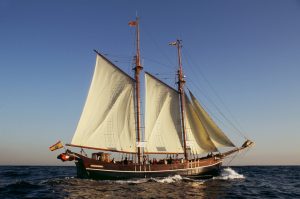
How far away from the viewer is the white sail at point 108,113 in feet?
136

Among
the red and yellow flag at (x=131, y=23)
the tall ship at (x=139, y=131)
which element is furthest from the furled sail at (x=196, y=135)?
the red and yellow flag at (x=131, y=23)

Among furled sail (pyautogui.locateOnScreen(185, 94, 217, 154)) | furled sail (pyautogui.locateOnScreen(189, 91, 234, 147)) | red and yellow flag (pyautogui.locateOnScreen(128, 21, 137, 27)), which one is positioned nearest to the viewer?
furled sail (pyautogui.locateOnScreen(189, 91, 234, 147))

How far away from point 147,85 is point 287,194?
25.7m

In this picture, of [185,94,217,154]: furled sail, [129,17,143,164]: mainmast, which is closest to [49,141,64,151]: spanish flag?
[129,17,143,164]: mainmast

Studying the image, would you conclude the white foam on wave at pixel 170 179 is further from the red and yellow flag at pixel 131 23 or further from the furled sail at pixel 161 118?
→ the red and yellow flag at pixel 131 23

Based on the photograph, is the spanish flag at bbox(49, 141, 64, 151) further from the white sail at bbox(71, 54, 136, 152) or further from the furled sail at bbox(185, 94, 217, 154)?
the furled sail at bbox(185, 94, 217, 154)

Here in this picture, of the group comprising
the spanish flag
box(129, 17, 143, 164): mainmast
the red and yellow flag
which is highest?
the red and yellow flag

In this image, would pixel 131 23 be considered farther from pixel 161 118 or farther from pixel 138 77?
pixel 161 118

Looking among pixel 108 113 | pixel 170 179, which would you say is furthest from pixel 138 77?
pixel 170 179

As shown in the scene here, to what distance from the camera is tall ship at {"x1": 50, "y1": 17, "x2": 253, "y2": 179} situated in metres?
41.1

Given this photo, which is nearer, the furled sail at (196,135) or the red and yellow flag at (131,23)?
the furled sail at (196,135)

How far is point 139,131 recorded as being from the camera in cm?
4609

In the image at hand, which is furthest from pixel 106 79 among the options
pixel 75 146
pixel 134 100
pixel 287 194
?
pixel 287 194

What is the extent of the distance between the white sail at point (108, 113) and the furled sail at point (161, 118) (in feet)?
9.44
